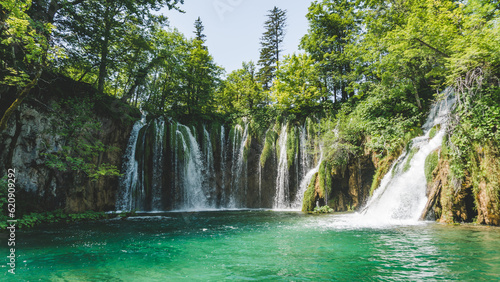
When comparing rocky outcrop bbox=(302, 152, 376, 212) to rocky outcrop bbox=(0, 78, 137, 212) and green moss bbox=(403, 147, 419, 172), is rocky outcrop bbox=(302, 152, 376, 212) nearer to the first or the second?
green moss bbox=(403, 147, 419, 172)

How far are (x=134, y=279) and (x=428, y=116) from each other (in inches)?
565

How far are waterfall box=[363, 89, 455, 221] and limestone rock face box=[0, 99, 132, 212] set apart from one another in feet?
41.6

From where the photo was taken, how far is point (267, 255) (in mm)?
5230

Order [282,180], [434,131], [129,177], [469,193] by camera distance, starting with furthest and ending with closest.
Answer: [282,180], [129,177], [434,131], [469,193]

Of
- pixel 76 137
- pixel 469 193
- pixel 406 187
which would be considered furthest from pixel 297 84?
pixel 76 137

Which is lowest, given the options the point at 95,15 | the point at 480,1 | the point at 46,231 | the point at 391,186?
the point at 46,231

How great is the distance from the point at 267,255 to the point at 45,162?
11774 mm

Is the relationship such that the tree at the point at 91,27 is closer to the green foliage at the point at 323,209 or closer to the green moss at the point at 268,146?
the green moss at the point at 268,146

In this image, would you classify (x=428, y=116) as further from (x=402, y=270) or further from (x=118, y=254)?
(x=118, y=254)

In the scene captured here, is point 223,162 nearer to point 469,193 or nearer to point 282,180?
point 282,180

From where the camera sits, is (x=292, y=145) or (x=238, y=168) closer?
(x=292, y=145)

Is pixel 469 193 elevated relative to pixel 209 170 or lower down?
lower down

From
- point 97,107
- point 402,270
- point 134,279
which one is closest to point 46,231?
point 134,279

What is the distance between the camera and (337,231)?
770cm
